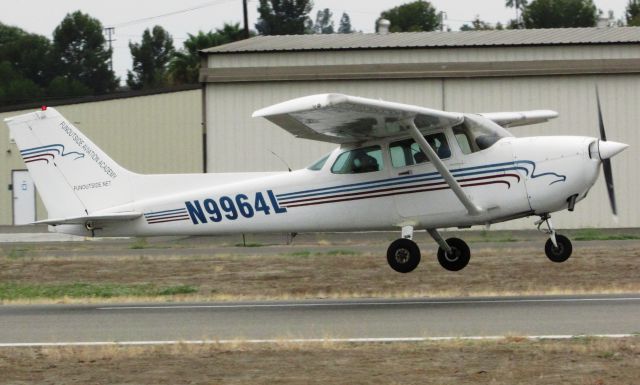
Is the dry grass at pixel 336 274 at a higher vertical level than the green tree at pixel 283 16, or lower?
lower

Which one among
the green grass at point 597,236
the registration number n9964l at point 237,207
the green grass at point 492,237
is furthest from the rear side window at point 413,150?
the green grass at point 597,236

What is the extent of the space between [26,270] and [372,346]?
1545 cm

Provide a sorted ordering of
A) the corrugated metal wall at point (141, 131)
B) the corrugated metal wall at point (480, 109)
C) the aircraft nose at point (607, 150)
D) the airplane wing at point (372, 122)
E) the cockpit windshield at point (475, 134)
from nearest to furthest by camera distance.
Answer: the airplane wing at point (372, 122)
the aircraft nose at point (607, 150)
the cockpit windshield at point (475, 134)
the corrugated metal wall at point (480, 109)
the corrugated metal wall at point (141, 131)

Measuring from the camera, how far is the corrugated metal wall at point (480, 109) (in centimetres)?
3500

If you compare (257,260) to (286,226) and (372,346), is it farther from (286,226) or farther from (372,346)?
(372,346)

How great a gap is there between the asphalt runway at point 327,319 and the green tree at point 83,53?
92.9 m

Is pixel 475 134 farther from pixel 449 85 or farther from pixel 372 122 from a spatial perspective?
pixel 449 85

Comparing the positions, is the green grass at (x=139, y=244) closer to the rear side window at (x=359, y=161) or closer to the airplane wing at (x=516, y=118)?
the airplane wing at (x=516, y=118)

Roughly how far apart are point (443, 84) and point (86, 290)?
16857mm

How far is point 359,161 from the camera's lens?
18.2 m

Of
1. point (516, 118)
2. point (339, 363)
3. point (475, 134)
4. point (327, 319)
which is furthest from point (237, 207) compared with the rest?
point (339, 363)

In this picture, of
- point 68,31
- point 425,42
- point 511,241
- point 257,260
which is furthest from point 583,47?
point 68,31

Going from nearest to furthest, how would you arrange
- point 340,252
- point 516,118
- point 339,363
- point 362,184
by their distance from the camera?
point 339,363
point 362,184
point 516,118
point 340,252

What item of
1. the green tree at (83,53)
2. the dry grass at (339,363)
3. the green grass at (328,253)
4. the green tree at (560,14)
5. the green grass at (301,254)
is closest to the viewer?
the dry grass at (339,363)
